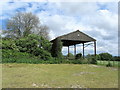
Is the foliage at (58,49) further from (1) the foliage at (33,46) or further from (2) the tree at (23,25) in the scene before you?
(2) the tree at (23,25)

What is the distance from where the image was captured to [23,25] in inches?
1046

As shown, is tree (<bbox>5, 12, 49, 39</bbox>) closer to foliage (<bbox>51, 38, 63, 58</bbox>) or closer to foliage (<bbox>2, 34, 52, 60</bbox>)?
foliage (<bbox>2, 34, 52, 60</bbox>)

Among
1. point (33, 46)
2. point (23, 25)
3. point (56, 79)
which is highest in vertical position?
point (23, 25)

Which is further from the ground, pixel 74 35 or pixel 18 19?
pixel 18 19

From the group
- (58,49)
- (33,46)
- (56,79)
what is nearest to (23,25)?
(33,46)

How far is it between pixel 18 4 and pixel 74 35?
12.1 meters

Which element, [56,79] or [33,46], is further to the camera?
[33,46]

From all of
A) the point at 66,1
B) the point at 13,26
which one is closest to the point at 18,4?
the point at 66,1

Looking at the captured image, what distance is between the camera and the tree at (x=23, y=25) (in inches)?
1009

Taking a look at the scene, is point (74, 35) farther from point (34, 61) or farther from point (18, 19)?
point (18, 19)

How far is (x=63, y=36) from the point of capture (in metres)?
17.5

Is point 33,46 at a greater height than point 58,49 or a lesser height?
greater

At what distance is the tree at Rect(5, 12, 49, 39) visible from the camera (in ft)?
84.1

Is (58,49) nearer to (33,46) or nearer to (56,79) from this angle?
(33,46)
